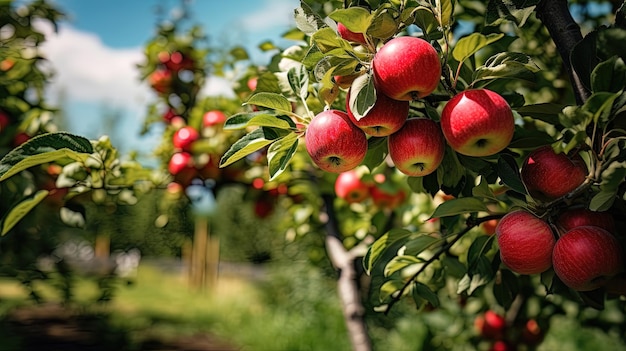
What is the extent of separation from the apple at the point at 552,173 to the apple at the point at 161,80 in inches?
63.5

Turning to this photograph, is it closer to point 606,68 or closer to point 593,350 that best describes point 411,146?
point 606,68

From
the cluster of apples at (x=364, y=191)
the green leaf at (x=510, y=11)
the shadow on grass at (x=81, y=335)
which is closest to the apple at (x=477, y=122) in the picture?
the green leaf at (x=510, y=11)

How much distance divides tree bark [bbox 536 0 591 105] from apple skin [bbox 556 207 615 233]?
15 centimetres

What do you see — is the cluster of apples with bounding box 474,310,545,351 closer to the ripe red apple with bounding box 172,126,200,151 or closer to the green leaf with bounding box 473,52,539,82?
the ripe red apple with bounding box 172,126,200,151

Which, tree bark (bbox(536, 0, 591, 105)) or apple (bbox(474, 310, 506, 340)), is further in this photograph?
apple (bbox(474, 310, 506, 340))

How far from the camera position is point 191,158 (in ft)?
5.12

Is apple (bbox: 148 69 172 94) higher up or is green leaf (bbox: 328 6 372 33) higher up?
apple (bbox: 148 69 172 94)

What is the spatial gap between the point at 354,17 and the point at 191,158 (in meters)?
1.03

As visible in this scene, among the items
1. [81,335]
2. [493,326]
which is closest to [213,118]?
[493,326]

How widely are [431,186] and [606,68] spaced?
11.9 inches

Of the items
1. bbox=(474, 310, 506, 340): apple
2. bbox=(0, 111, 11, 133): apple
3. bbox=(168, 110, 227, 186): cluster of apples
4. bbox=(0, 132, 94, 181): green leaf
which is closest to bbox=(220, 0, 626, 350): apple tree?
bbox=(0, 132, 94, 181): green leaf

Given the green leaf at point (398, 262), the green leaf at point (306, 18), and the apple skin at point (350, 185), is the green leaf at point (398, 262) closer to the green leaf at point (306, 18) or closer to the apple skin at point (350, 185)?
the green leaf at point (306, 18)

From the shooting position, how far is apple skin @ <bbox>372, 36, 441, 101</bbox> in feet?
2.01

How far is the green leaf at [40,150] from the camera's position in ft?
2.21
